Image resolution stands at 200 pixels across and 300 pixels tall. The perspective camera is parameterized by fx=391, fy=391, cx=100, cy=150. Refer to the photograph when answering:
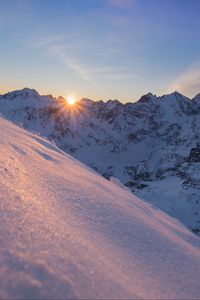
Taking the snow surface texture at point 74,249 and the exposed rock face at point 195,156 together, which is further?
the exposed rock face at point 195,156

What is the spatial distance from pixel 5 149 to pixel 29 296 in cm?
381

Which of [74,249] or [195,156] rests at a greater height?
[195,156]

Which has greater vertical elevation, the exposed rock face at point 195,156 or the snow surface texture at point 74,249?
the exposed rock face at point 195,156

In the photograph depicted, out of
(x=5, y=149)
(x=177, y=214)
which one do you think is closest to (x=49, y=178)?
(x=5, y=149)

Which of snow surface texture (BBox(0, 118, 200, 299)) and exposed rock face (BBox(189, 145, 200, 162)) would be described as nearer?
snow surface texture (BBox(0, 118, 200, 299))

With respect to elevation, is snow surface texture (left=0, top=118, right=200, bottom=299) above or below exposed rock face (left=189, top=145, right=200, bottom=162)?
below

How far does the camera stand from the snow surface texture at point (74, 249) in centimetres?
262

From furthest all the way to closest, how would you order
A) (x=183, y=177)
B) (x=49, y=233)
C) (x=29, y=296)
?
(x=183, y=177), (x=49, y=233), (x=29, y=296)

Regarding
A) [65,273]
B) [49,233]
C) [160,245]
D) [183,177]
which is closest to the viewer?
[65,273]

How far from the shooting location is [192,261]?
4633 mm

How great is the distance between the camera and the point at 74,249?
3182mm

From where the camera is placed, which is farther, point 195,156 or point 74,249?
point 195,156

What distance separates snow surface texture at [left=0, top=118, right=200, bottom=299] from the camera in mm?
2623

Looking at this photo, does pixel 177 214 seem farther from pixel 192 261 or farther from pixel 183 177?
pixel 192 261
